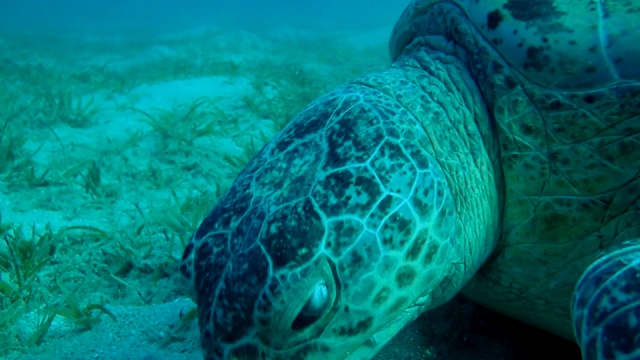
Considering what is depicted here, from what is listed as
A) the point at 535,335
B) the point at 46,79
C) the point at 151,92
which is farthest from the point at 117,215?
the point at 46,79

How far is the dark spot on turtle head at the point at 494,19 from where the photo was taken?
6.29 feet

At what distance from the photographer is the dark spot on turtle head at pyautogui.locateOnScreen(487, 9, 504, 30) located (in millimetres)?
1916

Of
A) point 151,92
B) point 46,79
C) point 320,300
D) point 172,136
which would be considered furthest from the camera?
point 46,79

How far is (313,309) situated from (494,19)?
151cm

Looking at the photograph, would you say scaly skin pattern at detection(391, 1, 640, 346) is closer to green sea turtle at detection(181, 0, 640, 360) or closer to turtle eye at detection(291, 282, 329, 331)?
green sea turtle at detection(181, 0, 640, 360)

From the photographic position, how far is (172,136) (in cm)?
432

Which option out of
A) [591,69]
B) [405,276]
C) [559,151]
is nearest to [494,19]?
[591,69]

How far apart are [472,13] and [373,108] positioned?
0.78 meters

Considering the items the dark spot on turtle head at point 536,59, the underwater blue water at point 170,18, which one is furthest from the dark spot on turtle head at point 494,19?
the underwater blue water at point 170,18

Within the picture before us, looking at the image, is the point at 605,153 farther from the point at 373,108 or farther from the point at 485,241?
the point at 373,108

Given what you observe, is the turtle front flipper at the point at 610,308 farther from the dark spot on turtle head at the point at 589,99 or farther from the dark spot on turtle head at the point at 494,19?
the dark spot on turtle head at the point at 494,19

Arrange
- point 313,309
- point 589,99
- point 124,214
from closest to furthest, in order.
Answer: point 313,309 < point 589,99 < point 124,214

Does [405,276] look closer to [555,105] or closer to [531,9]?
[555,105]

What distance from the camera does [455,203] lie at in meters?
1.65
